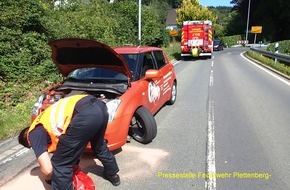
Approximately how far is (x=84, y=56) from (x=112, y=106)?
3.80 feet

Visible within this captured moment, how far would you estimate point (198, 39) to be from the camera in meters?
26.9

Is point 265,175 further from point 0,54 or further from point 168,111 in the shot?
point 0,54

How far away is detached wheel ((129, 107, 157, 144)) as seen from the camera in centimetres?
552

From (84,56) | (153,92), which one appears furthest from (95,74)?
(153,92)

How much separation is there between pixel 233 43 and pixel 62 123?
6752cm

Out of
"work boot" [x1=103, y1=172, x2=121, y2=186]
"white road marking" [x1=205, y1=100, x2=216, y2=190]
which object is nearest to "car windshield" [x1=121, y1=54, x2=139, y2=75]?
"white road marking" [x1=205, y1=100, x2=216, y2=190]

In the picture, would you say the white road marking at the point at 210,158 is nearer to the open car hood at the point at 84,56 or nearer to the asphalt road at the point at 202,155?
the asphalt road at the point at 202,155

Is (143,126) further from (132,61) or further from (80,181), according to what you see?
(80,181)

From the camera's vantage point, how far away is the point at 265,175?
4.51m

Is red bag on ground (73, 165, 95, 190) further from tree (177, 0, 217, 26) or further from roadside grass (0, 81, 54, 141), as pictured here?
tree (177, 0, 217, 26)

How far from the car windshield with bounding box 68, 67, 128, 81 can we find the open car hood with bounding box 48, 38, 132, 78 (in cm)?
8

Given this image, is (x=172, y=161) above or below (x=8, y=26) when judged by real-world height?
below

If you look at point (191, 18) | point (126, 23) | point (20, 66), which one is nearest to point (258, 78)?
point (20, 66)

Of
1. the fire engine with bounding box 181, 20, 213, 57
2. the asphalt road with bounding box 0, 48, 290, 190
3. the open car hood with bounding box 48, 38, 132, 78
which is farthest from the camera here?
the fire engine with bounding box 181, 20, 213, 57
